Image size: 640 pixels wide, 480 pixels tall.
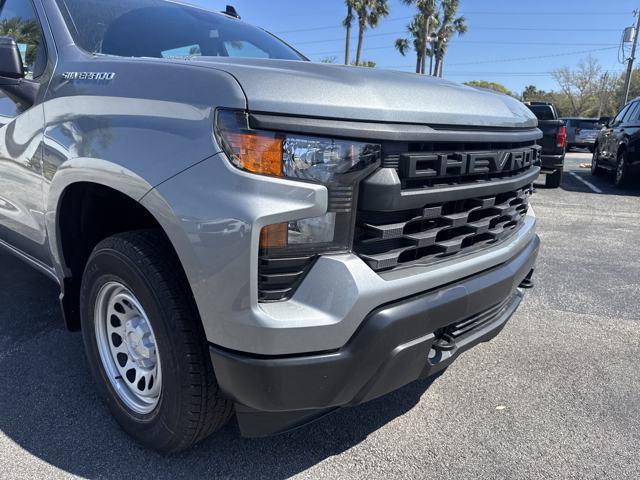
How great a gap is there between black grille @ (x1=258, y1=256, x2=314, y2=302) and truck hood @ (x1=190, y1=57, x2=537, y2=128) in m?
0.46

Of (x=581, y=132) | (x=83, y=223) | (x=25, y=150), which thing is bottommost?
(x=83, y=223)

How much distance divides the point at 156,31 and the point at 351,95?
5.11ft

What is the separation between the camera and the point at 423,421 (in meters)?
2.42

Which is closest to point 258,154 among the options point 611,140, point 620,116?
point 611,140

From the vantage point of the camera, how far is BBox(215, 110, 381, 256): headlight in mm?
1560

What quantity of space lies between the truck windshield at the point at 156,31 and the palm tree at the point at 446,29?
40933 mm

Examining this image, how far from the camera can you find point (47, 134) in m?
2.28

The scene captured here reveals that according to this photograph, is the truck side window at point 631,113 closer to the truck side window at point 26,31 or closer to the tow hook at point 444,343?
the tow hook at point 444,343

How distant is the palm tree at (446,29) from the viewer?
40.6 metres

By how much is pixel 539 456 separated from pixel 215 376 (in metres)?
1.45

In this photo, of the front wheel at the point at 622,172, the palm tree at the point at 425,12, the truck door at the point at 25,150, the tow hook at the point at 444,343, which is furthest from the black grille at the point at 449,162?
the palm tree at the point at 425,12

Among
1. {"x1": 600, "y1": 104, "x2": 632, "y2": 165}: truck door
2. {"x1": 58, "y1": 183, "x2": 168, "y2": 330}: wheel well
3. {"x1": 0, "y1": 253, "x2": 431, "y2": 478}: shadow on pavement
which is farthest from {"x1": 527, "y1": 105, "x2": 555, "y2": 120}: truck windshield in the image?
{"x1": 58, "y1": 183, "x2": 168, "y2": 330}: wheel well

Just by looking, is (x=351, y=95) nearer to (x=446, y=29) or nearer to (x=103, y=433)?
(x=103, y=433)

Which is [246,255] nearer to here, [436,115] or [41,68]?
[436,115]
